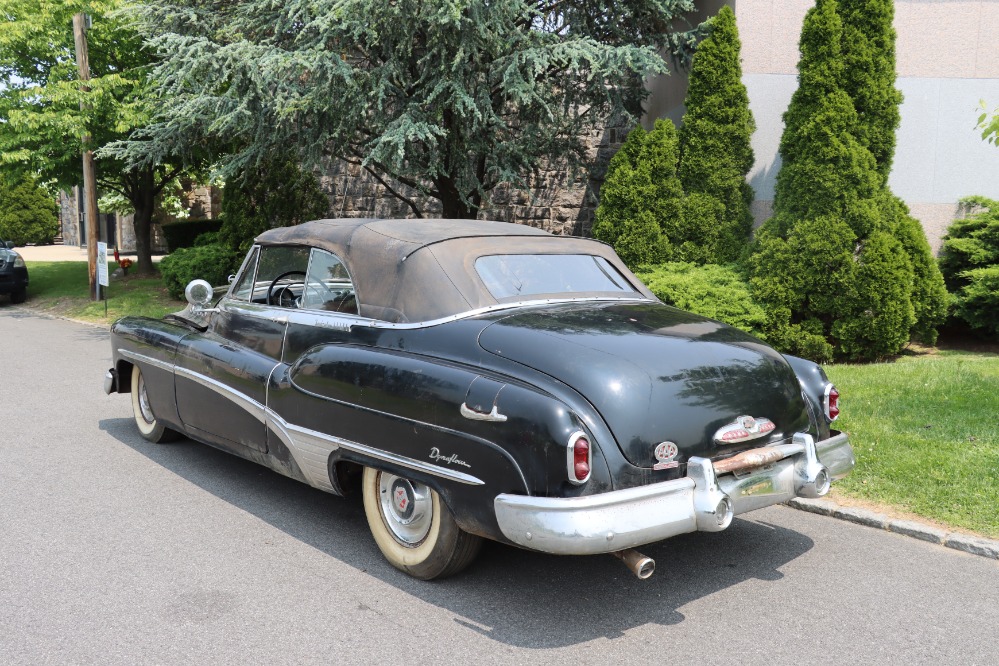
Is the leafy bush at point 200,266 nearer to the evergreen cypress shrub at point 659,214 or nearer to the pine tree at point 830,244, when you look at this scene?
the evergreen cypress shrub at point 659,214

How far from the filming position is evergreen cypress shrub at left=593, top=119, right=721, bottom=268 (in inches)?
424

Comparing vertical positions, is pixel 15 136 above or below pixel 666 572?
above

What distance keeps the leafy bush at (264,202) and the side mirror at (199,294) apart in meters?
11.3

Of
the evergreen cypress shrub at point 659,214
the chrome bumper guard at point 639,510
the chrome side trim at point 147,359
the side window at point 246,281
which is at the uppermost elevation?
the evergreen cypress shrub at point 659,214

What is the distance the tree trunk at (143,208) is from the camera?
19737 mm

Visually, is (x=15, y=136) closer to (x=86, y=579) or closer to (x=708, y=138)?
(x=708, y=138)

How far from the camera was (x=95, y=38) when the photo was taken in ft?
55.3

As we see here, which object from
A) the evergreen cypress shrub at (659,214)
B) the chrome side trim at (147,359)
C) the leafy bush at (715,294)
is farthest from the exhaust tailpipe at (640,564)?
the evergreen cypress shrub at (659,214)

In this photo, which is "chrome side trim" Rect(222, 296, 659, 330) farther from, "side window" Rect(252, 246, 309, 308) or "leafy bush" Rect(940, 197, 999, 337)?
"leafy bush" Rect(940, 197, 999, 337)

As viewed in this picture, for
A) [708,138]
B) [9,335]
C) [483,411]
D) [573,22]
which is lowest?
[9,335]

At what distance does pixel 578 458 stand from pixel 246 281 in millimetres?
3012

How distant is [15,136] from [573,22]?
36.9ft

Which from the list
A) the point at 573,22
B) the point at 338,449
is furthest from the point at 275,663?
the point at 573,22

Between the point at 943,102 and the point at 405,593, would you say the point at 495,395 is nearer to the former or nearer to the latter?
the point at 405,593
